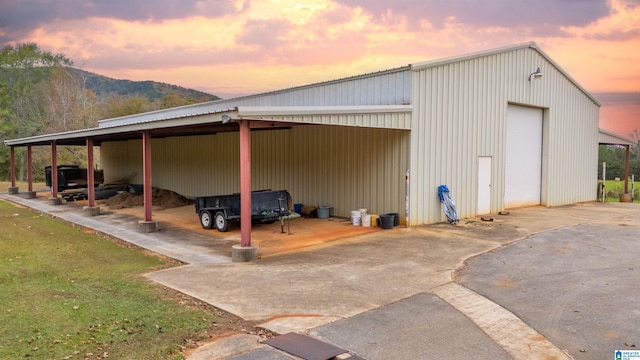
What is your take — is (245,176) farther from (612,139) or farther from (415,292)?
(612,139)

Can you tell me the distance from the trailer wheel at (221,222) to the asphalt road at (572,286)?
6.02m

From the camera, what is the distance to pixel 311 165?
14.1 meters

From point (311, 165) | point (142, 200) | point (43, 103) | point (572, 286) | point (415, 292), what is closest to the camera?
point (415, 292)

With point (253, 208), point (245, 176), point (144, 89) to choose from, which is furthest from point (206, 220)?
point (144, 89)

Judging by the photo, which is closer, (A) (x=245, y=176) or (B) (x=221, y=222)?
(A) (x=245, y=176)

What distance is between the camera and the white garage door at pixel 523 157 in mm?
14969

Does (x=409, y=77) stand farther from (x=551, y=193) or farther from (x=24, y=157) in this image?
(x=24, y=157)

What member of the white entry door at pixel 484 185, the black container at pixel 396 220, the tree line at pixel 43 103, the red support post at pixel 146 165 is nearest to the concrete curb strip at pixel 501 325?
the black container at pixel 396 220

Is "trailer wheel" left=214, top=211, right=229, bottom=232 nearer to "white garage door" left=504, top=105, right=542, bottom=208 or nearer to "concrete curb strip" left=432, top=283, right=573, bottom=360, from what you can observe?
"concrete curb strip" left=432, top=283, right=573, bottom=360

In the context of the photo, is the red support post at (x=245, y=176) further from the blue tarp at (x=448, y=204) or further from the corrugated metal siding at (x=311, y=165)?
the blue tarp at (x=448, y=204)

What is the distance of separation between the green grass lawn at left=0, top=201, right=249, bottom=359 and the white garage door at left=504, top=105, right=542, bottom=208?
1165cm

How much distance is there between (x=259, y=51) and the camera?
25.8 metres

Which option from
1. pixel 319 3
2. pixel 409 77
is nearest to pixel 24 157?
pixel 319 3

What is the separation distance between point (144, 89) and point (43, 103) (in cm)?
1866
